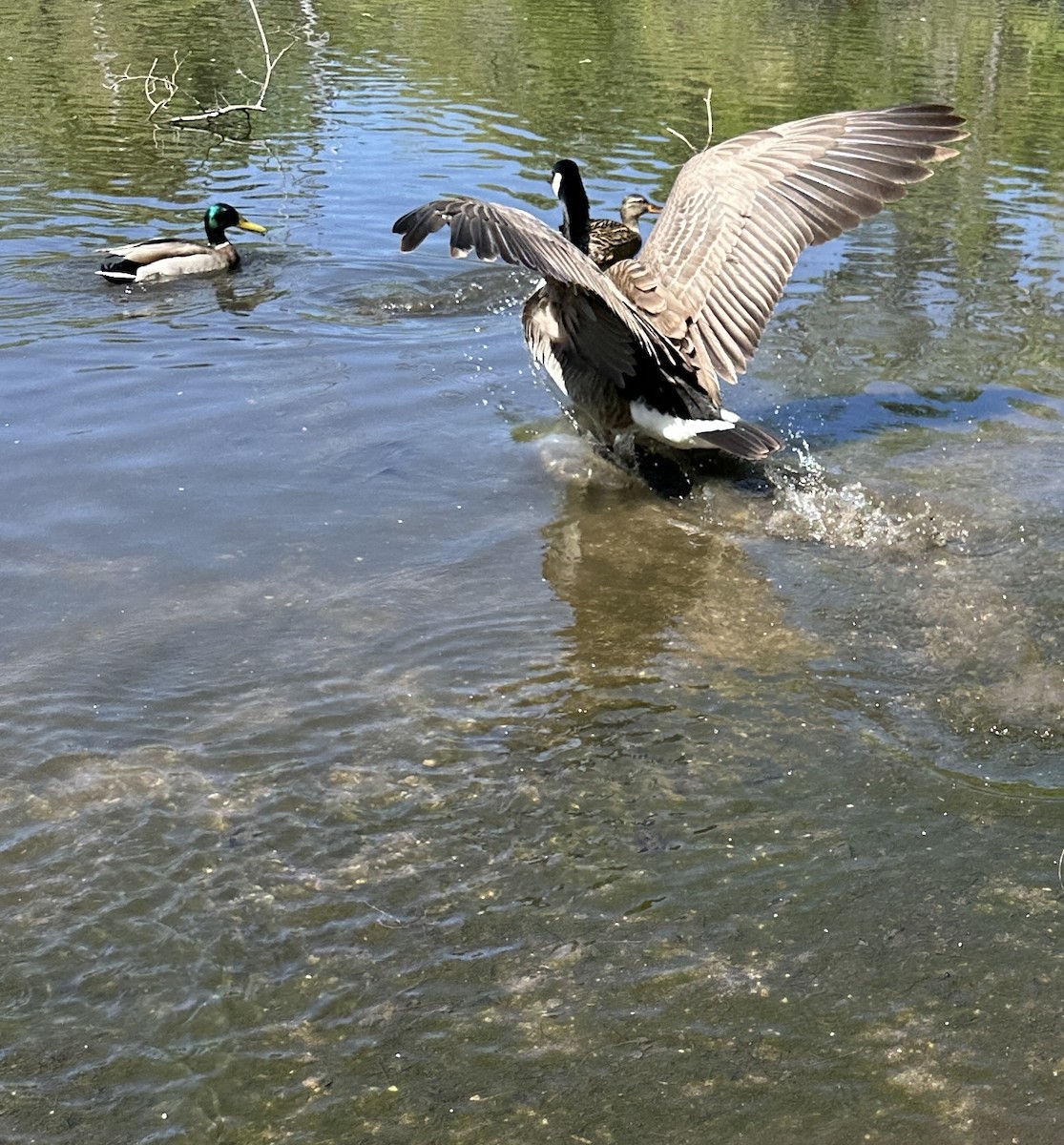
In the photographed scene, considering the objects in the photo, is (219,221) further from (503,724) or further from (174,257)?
(503,724)

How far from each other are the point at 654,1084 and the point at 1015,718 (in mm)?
2078

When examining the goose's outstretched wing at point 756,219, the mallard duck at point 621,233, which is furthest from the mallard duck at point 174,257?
the goose's outstretched wing at point 756,219

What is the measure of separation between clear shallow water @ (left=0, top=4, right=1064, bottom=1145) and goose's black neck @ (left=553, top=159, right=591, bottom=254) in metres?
0.98

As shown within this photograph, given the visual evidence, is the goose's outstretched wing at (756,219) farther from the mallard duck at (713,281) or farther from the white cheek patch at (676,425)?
the white cheek patch at (676,425)

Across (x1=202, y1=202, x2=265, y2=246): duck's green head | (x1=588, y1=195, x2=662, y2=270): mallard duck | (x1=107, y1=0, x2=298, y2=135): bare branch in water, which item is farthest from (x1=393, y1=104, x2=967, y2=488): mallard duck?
(x1=107, y1=0, x2=298, y2=135): bare branch in water

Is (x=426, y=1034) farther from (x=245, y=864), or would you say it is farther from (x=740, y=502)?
(x=740, y=502)

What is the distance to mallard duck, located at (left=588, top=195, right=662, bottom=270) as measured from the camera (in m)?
9.46

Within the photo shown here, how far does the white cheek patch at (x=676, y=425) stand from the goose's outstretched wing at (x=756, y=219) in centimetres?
20

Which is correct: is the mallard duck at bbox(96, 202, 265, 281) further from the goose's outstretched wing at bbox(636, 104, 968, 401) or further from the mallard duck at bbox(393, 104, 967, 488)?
the goose's outstretched wing at bbox(636, 104, 968, 401)

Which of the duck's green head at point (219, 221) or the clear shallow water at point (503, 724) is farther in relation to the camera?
the duck's green head at point (219, 221)

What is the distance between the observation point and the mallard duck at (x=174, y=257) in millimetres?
9727

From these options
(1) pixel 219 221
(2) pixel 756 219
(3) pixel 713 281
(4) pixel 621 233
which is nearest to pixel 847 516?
(3) pixel 713 281

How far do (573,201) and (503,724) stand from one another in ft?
12.1

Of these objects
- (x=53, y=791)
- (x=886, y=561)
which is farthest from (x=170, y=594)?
(x=886, y=561)
